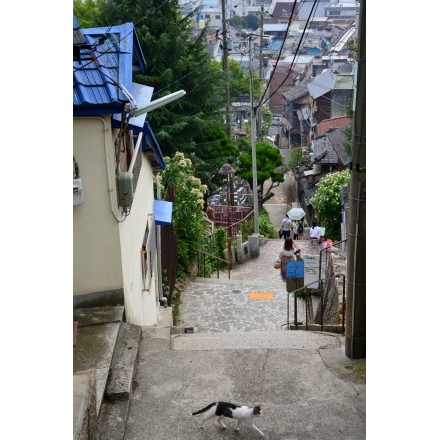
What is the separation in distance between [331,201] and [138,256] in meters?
14.4

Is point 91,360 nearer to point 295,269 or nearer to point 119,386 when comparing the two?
point 119,386

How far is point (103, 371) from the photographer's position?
713 cm

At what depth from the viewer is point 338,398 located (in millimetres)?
7441

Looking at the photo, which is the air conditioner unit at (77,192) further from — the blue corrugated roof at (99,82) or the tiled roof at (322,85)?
the tiled roof at (322,85)

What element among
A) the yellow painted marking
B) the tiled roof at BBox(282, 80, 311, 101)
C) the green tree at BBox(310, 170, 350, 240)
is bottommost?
the yellow painted marking

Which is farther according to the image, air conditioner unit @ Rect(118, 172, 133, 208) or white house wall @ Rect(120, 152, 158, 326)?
white house wall @ Rect(120, 152, 158, 326)

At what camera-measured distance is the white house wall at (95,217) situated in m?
8.29

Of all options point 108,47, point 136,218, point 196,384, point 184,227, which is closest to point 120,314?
point 196,384

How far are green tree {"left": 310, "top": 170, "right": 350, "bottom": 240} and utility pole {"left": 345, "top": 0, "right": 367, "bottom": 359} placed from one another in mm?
15787

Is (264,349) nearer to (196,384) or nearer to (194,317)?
(196,384)

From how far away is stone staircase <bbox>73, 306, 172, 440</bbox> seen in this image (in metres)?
5.46

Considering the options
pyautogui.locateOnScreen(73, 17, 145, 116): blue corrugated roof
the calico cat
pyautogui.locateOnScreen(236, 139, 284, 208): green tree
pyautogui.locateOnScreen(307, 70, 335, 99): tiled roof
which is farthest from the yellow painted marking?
pyautogui.locateOnScreen(307, 70, 335, 99): tiled roof

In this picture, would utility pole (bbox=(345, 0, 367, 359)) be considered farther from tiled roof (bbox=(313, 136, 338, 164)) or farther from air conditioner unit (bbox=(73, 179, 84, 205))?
tiled roof (bbox=(313, 136, 338, 164))

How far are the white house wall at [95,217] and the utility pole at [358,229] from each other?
119 inches
